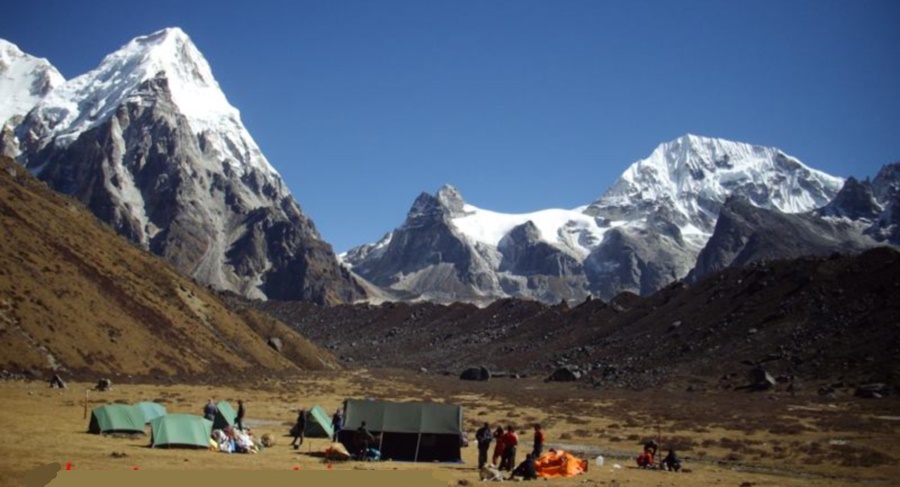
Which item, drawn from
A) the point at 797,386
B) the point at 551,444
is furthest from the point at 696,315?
the point at 551,444

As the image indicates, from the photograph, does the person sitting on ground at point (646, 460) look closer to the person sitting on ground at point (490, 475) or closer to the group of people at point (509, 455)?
→ the group of people at point (509, 455)

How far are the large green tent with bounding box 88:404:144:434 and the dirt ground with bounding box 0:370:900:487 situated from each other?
124 centimetres

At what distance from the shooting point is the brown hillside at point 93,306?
251 ft

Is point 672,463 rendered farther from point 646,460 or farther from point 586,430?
point 586,430

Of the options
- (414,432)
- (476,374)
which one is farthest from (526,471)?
(476,374)

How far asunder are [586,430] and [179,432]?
103ft

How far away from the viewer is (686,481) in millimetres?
34469

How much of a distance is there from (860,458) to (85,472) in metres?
38.1

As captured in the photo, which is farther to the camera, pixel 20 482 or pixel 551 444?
pixel 551 444

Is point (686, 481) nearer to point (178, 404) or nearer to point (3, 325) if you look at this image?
point (178, 404)

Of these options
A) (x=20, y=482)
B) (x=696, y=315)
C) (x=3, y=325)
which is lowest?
(x=20, y=482)

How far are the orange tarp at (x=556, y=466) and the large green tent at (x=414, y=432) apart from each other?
5.38 m

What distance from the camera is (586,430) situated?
57781mm

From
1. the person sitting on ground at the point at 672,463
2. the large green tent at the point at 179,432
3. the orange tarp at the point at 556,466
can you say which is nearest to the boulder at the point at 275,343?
the large green tent at the point at 179,432
